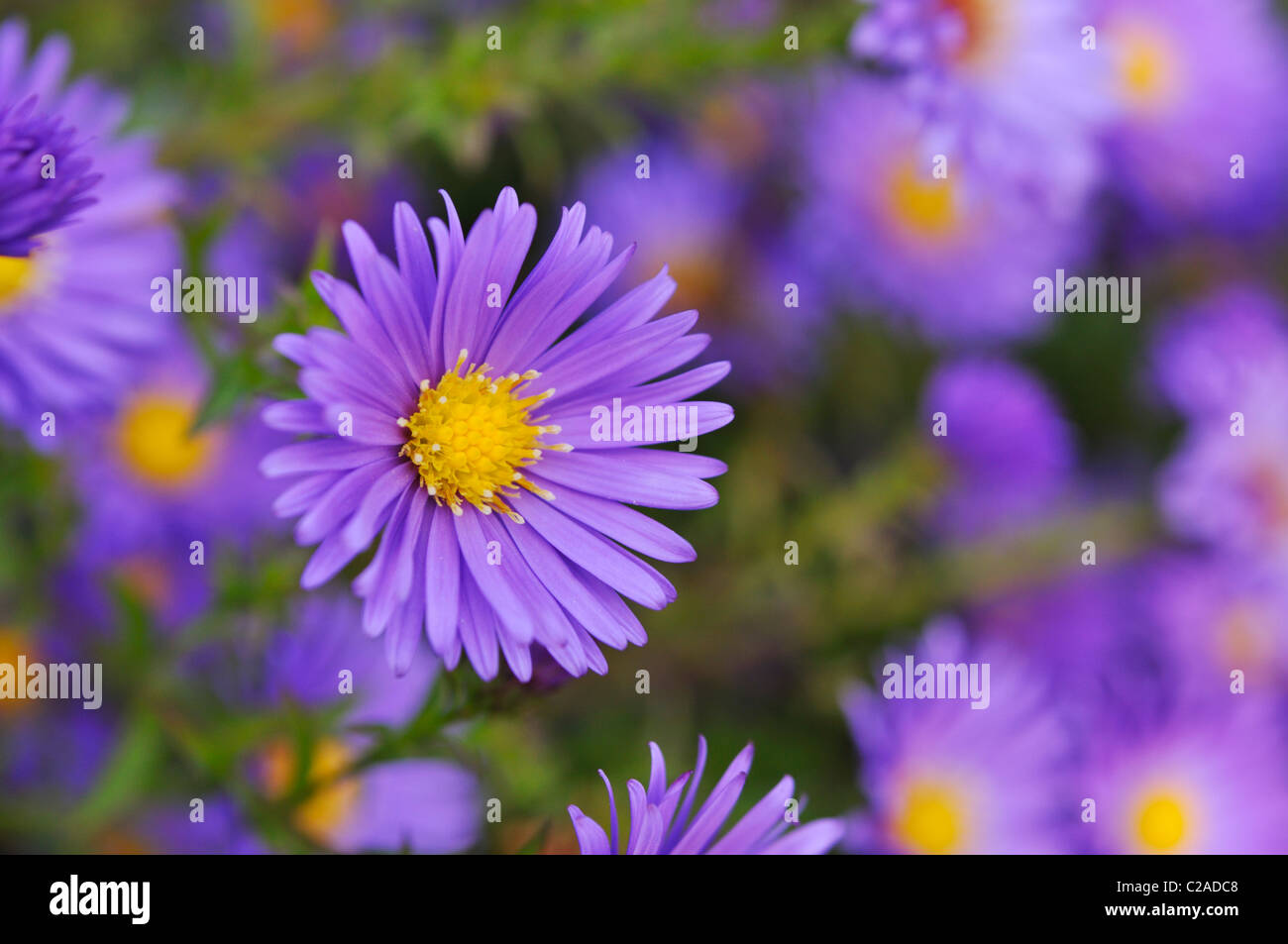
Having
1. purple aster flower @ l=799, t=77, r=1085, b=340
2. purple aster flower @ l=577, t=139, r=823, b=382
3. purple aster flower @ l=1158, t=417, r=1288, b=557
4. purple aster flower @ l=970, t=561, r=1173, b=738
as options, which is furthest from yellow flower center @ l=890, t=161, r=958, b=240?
purple aster flower @ l=970, t=561, r=1173, b=738

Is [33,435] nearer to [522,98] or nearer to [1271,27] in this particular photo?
[522,98]

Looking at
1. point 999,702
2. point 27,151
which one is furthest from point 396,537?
point 999,702

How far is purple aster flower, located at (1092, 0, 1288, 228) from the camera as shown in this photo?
10.1ft

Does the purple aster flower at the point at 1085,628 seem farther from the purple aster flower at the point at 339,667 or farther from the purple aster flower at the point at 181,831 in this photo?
the purple aster flower at the point at 181,831

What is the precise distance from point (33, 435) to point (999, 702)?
1.85 metres

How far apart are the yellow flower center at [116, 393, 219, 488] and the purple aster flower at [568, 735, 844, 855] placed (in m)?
1.56

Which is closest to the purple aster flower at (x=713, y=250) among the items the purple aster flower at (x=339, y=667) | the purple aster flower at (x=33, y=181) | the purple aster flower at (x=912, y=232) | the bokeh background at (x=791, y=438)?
the bokeh background at (x=791, y=438)

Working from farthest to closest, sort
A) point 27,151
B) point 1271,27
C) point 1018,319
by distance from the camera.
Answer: point 1271,27, point 1018,319, point 27,151

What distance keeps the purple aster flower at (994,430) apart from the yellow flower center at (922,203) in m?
0.65

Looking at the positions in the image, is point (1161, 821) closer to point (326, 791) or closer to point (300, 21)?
point (326, 791)

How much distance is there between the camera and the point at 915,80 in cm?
183

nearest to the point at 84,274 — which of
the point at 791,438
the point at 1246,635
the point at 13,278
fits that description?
the point at 13,278

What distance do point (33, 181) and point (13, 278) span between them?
0.63 metres

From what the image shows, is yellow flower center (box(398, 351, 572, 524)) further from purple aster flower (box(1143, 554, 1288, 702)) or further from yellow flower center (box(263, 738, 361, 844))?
purple aster flower (box(1143, 554, 1288, 702))
